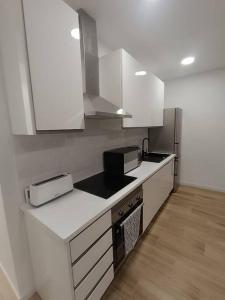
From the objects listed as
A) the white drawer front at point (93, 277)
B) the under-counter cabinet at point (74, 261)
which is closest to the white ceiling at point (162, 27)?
the under-counter cabinet at point (74, 261)

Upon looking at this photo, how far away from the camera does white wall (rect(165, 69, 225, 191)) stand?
2.81m

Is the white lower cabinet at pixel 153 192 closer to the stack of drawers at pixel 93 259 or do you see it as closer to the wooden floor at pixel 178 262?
the wooden floor at pixel 178 262

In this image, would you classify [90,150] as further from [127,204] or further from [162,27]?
[162,27]

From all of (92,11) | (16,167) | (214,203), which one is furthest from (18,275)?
(214,203)

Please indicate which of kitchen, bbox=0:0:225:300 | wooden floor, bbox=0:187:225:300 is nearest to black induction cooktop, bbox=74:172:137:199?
kitchen, bbox=0:0:225:300

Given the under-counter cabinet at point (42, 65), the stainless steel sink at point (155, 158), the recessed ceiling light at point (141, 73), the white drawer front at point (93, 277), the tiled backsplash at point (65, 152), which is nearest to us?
the under-counter cabinet at point (42, 65)

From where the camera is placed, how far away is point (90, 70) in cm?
150

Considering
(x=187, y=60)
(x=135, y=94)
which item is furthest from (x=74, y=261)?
(x=187, y=60)

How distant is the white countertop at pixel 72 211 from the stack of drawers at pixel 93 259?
0.20 feet

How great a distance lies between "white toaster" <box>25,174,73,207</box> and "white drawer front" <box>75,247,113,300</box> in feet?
1.89

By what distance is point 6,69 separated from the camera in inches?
37.0

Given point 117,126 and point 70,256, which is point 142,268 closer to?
point 70,256

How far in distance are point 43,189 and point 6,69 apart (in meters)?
0.83

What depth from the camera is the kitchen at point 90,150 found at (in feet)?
2.89
